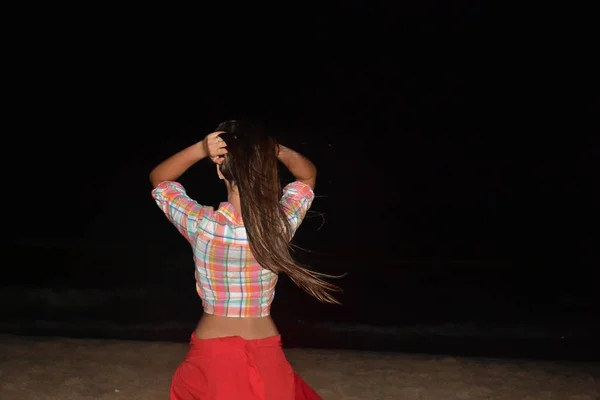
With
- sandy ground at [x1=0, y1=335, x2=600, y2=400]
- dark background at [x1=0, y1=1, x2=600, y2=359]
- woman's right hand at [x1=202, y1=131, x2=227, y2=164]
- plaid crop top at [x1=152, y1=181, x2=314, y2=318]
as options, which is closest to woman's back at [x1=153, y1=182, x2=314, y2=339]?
plaid crop top at [x1=152, y1=181, x2=314, y2=318]

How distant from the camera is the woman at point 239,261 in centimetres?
169

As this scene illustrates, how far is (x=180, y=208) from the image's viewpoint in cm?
179

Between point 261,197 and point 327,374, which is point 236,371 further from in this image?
point 327,374

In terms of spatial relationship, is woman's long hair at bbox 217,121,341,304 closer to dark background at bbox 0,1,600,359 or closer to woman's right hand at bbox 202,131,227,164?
woman's right hand at bbox 202,131,227,164

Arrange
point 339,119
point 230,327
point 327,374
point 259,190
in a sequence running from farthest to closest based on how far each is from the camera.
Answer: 1. point 339,119
2. point 327,374
3. point 230,327
4. point 259,190

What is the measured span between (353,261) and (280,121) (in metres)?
5.50

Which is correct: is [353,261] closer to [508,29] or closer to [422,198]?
[422,198]

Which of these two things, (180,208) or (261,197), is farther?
(180,208)

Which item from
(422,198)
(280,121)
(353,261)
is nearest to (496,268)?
(353,261)

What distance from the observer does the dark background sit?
45.6ft

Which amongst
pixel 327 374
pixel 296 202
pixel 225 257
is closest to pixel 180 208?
pixel 225 257

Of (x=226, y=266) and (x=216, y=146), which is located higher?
(x=216, y=146)

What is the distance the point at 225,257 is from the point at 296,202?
251 millimetres

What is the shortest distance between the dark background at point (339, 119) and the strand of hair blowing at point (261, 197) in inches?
372
